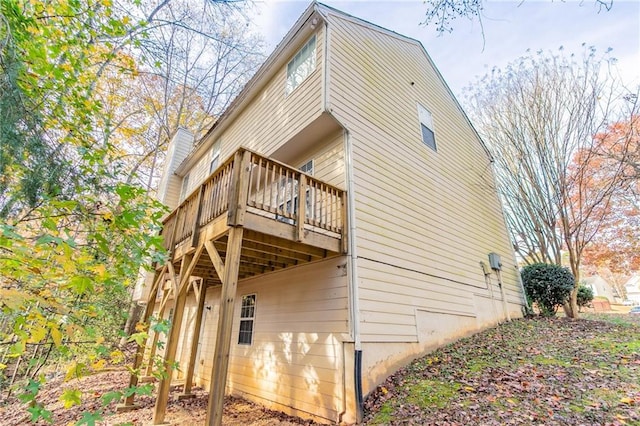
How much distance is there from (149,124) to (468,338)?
20.4 m

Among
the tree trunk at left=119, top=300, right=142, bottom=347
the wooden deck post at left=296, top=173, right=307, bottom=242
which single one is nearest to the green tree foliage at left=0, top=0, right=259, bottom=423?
the wooden deck post at left=296, top=173, right=307, bottom=242

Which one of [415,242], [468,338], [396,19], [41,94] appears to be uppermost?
[396,19]

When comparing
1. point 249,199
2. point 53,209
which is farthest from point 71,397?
point 249,199

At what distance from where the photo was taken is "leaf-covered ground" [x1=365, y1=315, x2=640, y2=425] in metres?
4.04

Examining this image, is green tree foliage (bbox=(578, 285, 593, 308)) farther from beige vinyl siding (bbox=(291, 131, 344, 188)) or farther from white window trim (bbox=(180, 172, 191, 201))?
white window trim (bbox=(180, 172, 191, 201))

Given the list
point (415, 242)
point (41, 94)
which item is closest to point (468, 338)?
point (415, 242)

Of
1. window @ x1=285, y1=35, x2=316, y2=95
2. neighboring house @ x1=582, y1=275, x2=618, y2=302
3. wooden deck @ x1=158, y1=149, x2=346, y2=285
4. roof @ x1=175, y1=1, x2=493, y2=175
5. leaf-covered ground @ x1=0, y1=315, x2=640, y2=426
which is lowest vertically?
leaf-covered ground @ x1=0, y1=315, x2=640, y2=426

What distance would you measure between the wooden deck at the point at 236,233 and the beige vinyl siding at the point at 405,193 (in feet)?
3.23

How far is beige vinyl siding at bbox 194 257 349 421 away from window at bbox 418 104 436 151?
17.7 feet

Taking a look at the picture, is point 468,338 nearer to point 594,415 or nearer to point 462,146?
point 594,415

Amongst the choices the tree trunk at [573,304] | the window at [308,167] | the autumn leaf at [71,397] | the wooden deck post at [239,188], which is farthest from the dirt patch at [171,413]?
the tree trunk at [573,304]

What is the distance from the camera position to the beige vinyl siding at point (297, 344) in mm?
5328

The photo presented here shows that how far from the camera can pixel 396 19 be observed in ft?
17.3

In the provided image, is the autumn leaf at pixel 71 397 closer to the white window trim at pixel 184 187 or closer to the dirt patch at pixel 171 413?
the dirt patch at pixel 171 413
